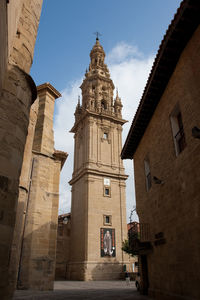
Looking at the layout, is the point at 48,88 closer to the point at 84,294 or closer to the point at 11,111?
the point at 11,111

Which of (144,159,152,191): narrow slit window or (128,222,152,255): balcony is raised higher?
(144,159,152,191): narrow slit window

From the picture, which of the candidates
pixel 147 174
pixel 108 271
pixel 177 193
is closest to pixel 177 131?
pixel 177 193

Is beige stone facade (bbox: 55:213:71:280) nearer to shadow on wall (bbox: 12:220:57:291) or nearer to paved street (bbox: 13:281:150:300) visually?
paved street (bbox: 13:281:150:300)

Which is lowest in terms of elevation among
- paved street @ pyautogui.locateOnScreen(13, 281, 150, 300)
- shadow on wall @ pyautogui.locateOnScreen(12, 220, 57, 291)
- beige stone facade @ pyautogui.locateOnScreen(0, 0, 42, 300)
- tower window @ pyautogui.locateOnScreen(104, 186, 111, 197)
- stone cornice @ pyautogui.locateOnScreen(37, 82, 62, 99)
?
paved street @ pyautogui.locateOnScreen(13, 281, 150, 300)

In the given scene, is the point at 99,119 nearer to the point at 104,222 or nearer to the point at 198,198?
the point at 104,222

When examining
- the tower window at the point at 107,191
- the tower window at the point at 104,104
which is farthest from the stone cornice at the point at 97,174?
the tower window at the point at 104,104

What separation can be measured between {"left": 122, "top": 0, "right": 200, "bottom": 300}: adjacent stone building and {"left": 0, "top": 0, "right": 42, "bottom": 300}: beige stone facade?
4488 millimetres

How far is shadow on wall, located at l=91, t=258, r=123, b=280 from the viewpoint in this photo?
2578cm

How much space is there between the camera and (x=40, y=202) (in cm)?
1427

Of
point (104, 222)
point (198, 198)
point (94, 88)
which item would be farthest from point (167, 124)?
point (94, 88)

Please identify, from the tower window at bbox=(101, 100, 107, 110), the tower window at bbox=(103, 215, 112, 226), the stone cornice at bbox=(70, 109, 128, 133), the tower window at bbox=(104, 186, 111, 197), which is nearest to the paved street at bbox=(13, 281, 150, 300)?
the tower window at bbox=(103, 215, 112, 226)

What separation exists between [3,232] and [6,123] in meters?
2.48

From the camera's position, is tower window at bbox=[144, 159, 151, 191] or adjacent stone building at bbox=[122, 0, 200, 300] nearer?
adjacent stone building at bbox=[122, 0, 200, 300]

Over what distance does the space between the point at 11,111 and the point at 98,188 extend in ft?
83.6
